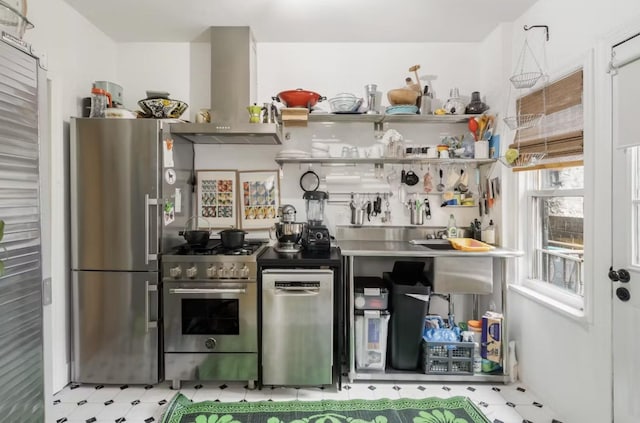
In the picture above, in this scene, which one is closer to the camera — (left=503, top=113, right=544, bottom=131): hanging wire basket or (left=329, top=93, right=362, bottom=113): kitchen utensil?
(left=503, top=113, right=544, bottom=131): hanging wire basket

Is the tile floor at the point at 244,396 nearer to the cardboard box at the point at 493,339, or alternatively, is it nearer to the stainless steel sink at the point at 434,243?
the cardboard box at the point at 493,339

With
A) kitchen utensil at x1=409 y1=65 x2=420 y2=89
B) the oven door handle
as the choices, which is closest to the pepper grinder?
kitchen utensil at x1=409 y1=65 x2=420 y2=89

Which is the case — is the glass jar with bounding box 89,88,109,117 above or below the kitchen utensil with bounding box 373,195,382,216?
above

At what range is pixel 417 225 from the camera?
9.80 feet

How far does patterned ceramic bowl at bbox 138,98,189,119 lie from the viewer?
8.71 feet

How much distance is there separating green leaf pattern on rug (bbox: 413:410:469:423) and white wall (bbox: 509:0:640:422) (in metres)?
0.66

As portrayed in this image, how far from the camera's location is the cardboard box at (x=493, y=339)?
2.47 metres

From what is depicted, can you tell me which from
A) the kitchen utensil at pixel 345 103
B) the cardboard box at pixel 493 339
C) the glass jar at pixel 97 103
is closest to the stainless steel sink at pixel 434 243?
the cardboard box at pixel 493 339

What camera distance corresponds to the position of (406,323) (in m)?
2.49

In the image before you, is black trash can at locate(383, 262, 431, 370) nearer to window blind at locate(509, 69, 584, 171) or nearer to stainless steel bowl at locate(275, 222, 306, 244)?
stainless steel bowl at locate(275, 222, 306, 244)

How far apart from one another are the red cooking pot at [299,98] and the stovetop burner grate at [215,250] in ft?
4.00

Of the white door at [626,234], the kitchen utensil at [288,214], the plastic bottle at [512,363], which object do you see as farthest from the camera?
the kitchen utensil at [288,214]

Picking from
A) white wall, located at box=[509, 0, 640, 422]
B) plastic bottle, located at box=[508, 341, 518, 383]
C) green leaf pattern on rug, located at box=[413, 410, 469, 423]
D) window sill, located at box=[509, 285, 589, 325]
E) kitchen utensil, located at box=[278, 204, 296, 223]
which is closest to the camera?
white wall, located at box=[509, 0, 640, 422]

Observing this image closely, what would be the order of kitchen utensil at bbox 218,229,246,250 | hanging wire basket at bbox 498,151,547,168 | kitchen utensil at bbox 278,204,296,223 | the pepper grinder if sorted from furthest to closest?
the pepper grinder → kitchen utensil at bbox 278,204,296,223 → kitchen utensil at bbox 218,229,246,250 → hanging wire basket at bbox 498,151,547,168
